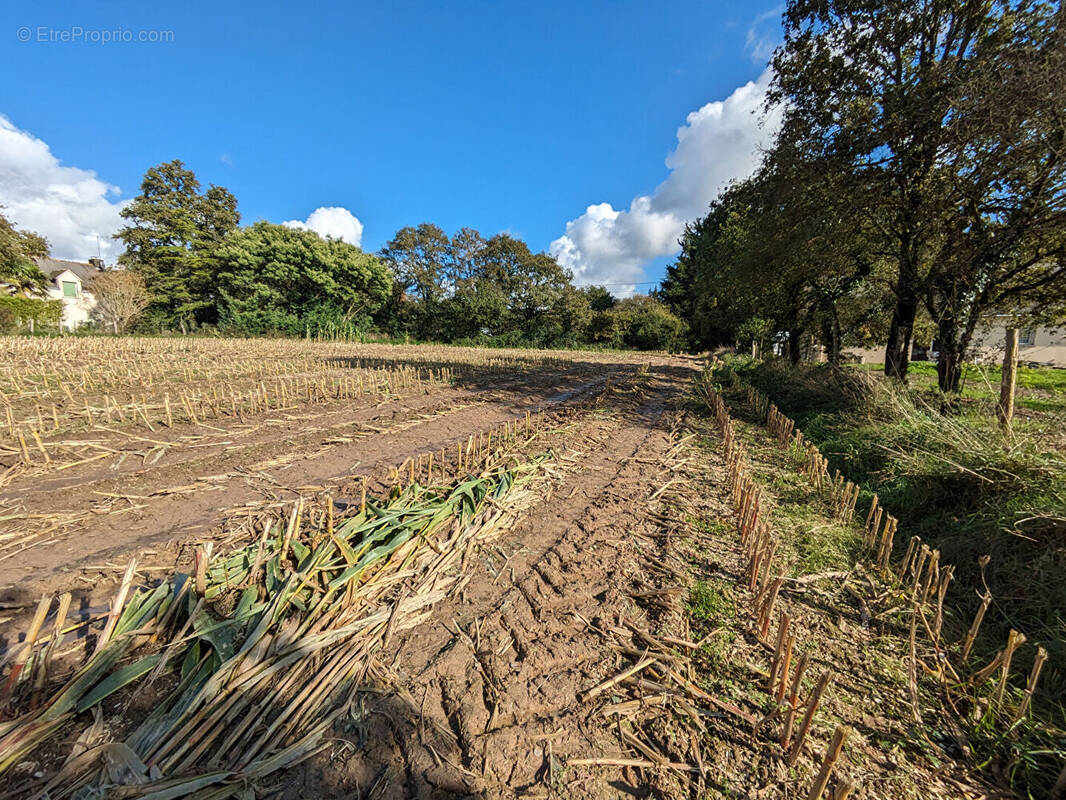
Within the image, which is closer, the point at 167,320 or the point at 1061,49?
the point at 1061,49

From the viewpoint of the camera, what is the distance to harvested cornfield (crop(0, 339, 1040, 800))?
6.19 ft

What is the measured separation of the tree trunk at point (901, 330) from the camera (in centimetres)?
988

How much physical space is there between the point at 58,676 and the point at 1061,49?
42.7 ft

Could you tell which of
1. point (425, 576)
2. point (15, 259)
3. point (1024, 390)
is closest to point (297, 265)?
point (15, 259)

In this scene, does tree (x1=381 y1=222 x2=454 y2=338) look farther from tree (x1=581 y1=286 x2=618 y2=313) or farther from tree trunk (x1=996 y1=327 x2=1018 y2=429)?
tree trunk (x1=996 y1=327 x2=1018 y2=429)

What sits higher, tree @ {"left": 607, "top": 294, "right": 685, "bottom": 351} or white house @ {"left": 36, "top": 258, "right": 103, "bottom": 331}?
white house @ {"left": 36, "top": 258, "right": 103, "bottom": 331}

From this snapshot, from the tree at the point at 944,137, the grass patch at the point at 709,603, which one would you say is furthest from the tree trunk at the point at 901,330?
the grass patch at the point at 709,603

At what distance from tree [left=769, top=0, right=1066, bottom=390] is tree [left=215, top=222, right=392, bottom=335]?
112 ft

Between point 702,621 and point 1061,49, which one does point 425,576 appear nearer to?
point 702,621

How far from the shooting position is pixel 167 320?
116ft

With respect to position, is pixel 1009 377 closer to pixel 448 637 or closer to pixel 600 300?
pixel 448 637

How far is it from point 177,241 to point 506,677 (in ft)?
166

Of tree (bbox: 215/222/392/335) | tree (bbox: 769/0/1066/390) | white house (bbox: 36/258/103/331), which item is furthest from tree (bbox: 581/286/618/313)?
white house (bbox: 36/258/103/331)

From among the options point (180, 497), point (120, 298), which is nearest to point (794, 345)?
point (180, 497)
